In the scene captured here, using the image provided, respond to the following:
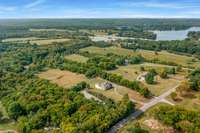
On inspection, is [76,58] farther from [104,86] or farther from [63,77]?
[104,86]

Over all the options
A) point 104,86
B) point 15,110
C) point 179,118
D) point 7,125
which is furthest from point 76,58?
point 179,118

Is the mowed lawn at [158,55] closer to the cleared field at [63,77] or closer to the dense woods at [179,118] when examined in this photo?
the cleared field at [63,77]

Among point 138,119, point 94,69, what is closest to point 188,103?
point 138,119

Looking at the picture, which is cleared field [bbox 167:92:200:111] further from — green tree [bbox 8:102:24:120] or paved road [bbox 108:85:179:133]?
green tree [bbox 8:102:24:120]

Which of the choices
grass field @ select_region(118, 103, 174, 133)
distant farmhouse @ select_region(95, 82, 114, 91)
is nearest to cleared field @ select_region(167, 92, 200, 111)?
grass field @ select_region(118, 103, 174, 133)

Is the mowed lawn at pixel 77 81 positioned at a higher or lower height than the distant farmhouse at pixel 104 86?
lower

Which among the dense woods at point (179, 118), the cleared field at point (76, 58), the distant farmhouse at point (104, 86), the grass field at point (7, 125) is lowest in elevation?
the grass field at point (7, 125)

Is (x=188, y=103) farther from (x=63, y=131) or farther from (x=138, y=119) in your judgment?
(x=63, y=131)

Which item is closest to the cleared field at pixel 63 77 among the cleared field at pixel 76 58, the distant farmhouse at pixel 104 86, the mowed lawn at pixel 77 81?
the mowed lawn at pixel 77 81
